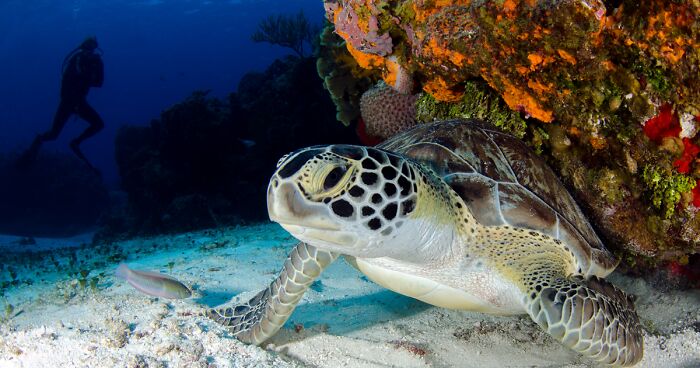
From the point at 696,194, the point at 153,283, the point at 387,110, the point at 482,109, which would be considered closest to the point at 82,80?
the point at 387,110

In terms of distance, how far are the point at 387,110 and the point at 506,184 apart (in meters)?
2.06

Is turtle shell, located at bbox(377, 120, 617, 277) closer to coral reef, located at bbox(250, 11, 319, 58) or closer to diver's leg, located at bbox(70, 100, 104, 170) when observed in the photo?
diver's leg, located at bbox(70, 100, 104, 170)

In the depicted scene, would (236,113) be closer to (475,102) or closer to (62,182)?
(475,102)

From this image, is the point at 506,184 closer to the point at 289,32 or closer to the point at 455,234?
the point at 455,234

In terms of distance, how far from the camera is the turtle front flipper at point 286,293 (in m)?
2.72

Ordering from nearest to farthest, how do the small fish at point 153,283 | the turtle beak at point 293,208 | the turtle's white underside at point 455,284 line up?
the turtle beak at point 293,208
the turtle's white underside at point 455,284
the small fish at point 153,283

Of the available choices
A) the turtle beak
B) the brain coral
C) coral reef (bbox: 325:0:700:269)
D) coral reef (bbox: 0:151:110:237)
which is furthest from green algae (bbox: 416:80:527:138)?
coral reef (bbox: 0:151:110:237)

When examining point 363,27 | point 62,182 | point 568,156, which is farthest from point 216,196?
point 62,182

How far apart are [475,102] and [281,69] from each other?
35.3ft

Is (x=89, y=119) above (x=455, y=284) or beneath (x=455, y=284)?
beneath

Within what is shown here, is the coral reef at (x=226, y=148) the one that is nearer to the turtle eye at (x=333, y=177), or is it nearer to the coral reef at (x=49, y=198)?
the coral reef at (x=49, y=198)

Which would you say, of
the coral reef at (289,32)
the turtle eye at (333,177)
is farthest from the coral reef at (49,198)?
the turtle eye at (333,177)

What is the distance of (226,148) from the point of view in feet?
39.4

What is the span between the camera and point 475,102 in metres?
3.44
